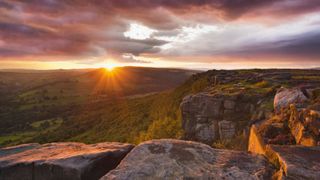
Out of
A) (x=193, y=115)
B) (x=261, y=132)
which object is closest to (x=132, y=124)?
(x=193, y=115)

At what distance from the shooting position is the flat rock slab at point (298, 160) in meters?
5.81

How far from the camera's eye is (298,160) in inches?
252

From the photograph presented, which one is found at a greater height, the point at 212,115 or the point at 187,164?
the point at 187,164

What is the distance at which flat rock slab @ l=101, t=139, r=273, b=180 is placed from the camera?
20.7ft

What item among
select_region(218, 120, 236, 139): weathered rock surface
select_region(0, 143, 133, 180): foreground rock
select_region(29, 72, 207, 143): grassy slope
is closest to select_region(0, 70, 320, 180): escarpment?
select_region(0, 143, 133, 180): foreground rock

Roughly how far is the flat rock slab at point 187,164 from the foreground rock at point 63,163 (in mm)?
1409

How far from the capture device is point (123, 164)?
6984 mm

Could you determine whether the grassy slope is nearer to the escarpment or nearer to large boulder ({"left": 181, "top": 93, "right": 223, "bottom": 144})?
large boulder ({"left": 181, "top": 93, "right": 223, "bottom": 144})

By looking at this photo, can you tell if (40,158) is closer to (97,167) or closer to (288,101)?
(97,167)

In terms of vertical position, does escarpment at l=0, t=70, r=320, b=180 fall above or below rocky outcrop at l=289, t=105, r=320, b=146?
below

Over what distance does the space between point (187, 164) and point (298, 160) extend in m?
2.81

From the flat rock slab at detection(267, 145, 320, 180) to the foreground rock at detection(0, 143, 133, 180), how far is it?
16.5ft

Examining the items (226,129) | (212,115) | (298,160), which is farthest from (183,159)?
(212,115)

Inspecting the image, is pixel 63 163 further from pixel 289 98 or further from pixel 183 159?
pixel 289 98
